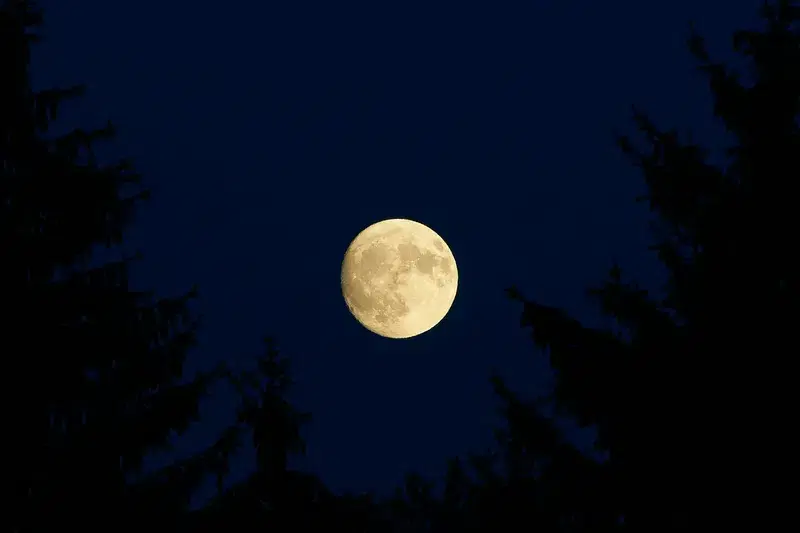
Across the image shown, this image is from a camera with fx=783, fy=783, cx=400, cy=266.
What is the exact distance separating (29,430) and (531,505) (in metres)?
3.90

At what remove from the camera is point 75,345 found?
6.26m

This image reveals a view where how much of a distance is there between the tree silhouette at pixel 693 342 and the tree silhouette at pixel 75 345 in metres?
2.86

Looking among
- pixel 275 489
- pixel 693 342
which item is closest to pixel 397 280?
pixel 275 489

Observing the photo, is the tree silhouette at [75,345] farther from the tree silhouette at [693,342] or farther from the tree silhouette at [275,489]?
the tree silhouette at [693,342]

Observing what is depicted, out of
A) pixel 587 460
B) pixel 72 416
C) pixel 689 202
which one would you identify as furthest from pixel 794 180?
pixel 72 416

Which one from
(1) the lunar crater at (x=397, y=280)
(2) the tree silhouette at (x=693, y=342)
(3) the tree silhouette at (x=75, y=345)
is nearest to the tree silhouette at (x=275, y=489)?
(3) the tree silhouette at (x=75, y=345)

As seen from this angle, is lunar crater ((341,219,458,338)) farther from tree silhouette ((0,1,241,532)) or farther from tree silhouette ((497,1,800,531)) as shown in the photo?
tree silhouette ((497,1,800,531))

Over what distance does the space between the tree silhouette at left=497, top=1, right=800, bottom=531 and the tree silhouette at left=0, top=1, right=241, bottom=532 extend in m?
2.86

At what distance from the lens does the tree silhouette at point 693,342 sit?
5.23m

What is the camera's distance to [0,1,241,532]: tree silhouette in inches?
233

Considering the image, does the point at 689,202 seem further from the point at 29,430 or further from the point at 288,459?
the point at 29,430


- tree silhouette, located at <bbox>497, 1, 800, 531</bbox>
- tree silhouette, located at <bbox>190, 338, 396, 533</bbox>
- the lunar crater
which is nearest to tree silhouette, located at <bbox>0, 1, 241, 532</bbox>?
tree silhouette, located at <bbox>190, 338, 396, 533</bbox>

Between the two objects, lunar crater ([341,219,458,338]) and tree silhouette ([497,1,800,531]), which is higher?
lunar crater ([341,219,458,338])

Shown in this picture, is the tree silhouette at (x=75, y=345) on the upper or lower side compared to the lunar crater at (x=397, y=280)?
lower
